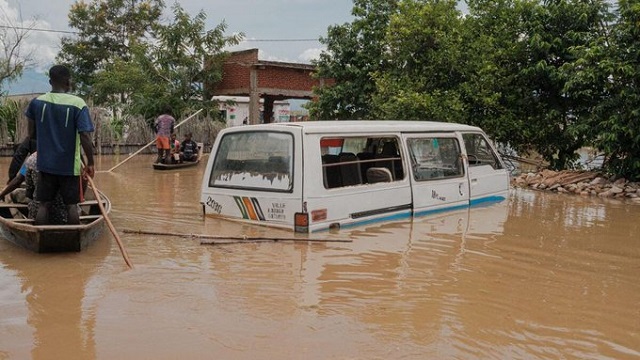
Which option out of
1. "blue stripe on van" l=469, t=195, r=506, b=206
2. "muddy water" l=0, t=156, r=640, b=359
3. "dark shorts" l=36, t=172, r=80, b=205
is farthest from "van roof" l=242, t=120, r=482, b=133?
"dark shorts" l=36, t=172, r=80, b=205

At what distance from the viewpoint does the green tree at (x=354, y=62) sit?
17.2 m

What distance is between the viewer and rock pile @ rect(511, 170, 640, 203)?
12.1 metres

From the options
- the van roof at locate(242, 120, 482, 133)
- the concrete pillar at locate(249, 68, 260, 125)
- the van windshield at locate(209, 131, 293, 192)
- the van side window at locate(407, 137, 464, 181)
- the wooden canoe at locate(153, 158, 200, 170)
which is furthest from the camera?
the concrete pillar at locate(249, 68, 260, 125)

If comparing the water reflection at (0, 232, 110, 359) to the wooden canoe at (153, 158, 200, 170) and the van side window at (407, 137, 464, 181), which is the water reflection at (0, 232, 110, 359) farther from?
the wooden canoe at (153, 158, 200, 170)

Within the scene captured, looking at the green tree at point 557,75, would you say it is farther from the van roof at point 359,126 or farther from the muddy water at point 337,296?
the muddy water at point 337,296

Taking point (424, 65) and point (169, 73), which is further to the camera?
point (169, 73)

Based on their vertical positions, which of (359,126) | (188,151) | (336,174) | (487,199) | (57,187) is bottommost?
(487,199)

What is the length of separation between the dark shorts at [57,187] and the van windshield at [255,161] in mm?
1894

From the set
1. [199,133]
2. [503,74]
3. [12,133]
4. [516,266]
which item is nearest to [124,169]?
[12,133]

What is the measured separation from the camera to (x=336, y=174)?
24.7ft

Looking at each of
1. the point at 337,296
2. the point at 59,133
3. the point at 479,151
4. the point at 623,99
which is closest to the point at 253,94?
the point at 623,99

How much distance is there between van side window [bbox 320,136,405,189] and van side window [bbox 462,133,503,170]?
4.97 ft

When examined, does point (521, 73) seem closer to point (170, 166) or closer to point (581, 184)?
point (581, 184)

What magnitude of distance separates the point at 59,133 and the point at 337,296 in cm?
321
